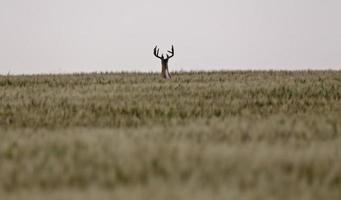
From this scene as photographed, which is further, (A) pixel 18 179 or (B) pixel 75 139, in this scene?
(B) pixel 75 139

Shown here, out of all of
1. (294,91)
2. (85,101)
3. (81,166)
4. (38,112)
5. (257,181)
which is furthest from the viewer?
(294,91)

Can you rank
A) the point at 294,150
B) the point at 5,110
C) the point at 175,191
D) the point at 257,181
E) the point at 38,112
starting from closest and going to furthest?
the point at 175,191 → the point at 257,181 → the point at 294,150 → the point at 38,112 → the point at 5,110

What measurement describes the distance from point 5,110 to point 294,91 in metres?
7.58

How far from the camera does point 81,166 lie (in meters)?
4.79

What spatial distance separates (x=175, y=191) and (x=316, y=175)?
4.10 feet

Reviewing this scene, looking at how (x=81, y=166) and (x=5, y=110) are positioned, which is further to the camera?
(x=5, y=110)

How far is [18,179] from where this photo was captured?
443 centimetres

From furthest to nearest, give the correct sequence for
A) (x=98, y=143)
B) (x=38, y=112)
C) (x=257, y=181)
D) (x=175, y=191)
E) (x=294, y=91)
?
(x=294, y=91) → (x=38, y=112) → (x=98, y=143) → (x=257, y=181) → (x=175, y=191)

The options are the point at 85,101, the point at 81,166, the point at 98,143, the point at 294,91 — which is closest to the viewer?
the point at 81,166

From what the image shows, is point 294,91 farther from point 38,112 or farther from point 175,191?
point 175,191

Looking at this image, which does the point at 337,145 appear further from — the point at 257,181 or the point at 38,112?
the point at 38,112

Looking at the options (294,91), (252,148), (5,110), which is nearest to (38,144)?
(252,148)

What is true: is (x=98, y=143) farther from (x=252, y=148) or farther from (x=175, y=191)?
(x=175, y=191)

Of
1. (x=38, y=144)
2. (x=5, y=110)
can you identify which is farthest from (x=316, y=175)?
(x=5, y=110)
